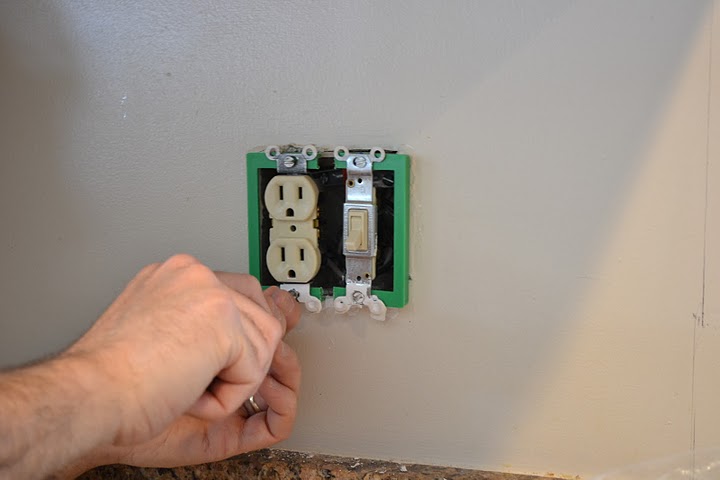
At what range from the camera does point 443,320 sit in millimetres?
776

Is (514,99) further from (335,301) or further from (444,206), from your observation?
(335,301)

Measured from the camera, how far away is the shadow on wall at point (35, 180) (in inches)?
33.8

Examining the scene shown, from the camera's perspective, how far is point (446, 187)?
0.76 metres

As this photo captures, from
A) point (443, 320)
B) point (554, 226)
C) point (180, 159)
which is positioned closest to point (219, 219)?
point (180, 159)

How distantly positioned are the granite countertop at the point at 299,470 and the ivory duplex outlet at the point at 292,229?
0.24 metres

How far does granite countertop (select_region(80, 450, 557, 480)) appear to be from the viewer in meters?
0.78

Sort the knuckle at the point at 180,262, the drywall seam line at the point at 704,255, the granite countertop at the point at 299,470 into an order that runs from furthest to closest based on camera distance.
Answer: the granite countertop at the point at 299,470
the drywall seam line at the point at 704,255
the knuckle at the point at 180,262

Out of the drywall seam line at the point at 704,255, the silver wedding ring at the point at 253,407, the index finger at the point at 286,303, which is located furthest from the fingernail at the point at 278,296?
the drywall seam line at the point at 704,255

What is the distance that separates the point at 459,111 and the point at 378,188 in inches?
5.3

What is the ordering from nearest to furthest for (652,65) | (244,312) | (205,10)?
(244,312) → (652,65) → (205,10)

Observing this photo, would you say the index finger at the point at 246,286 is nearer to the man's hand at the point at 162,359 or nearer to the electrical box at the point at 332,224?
the man's hand at the point at 162,359

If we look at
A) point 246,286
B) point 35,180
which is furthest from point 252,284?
point 35,180

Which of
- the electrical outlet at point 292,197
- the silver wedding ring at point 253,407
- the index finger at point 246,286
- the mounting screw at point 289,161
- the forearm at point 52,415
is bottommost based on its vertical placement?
the silver wedding ring at point 253,407

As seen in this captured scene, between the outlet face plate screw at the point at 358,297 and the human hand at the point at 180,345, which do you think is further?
the outlet face plate screw at the point at 358,297
